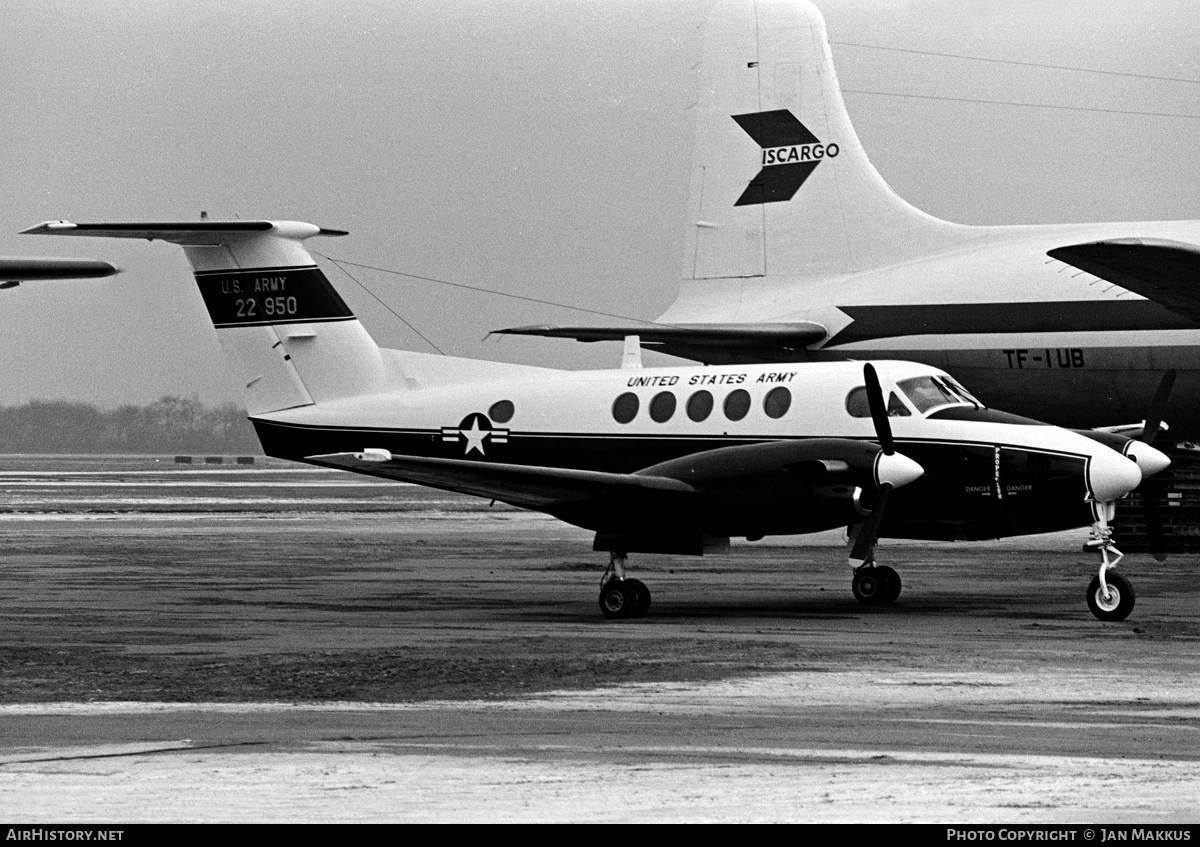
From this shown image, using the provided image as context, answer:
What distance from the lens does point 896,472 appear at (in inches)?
683

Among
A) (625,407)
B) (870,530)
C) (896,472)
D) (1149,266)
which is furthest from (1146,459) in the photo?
(1149,266)

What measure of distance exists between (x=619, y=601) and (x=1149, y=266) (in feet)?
33.1

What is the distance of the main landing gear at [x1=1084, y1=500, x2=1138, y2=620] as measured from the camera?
55.0ft

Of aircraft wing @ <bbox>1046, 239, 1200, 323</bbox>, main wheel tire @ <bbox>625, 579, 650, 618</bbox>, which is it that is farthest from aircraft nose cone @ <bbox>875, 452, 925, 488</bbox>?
aircraft wing @ <bbox>1046, 239, 1200, 323</bbox>

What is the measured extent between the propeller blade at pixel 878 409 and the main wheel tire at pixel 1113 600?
2.49 m

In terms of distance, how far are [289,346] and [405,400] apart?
2176mm

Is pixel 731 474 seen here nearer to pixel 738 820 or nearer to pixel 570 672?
pixel 570 672

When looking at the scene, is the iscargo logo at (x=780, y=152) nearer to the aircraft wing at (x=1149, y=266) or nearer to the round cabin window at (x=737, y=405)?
the aircraft wing at (x=1149, y=266)

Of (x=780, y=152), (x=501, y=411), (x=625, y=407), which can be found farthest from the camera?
(x=780, y=152)

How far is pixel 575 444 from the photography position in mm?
20922

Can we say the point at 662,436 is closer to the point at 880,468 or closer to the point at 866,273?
the point at 880,468

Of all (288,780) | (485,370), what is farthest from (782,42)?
(288,780)

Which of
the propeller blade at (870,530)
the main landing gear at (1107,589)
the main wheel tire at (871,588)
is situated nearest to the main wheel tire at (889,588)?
the main wheel tire at (871,588)

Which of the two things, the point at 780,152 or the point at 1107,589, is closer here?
the point at 1107,589
